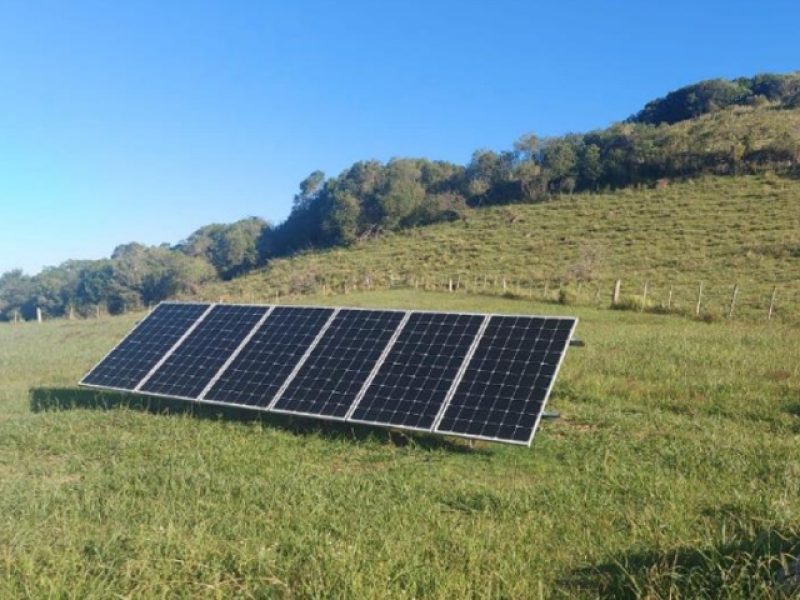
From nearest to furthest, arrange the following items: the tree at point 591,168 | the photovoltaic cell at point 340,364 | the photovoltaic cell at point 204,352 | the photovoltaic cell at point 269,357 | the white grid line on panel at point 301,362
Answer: the photovoltaic cell at point 340,364, the white grid line on panel at point 301,362, the photovoltaic cell at point 269,357, the photovoltaic cell at point 204,352, the tree at point 591,168

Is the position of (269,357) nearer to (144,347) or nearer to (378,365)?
(378,365)

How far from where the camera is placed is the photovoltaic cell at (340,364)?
1006cm

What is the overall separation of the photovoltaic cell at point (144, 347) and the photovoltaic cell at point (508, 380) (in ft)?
20.0

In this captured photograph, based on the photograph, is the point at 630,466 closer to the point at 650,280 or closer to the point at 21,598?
the point at 21,598

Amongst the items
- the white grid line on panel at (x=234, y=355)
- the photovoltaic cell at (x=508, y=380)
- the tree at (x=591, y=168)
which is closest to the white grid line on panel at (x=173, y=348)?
the white grid line on panel at (x=234, y=355)

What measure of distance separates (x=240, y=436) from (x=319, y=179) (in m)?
120

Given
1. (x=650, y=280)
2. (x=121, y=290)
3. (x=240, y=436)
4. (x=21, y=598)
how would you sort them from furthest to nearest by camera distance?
(x=121, y=290) < (x=650, y=280) < (x=240, y=436) < (x=21, y=598)

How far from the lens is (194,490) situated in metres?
7.32

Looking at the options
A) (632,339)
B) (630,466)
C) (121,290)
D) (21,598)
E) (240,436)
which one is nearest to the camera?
(21,598)

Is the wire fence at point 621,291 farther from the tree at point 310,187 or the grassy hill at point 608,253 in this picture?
the tree at point 310,187

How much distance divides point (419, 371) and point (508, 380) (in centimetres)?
140

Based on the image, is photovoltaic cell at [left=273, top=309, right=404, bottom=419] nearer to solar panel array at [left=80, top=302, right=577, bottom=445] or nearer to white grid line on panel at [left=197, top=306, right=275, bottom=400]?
solar panel array at [left=80, top=302, right=577, bottom=445]

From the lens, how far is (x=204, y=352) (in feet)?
40.7

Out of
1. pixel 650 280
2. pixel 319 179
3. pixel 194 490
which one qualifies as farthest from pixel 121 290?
pixel 194 490
